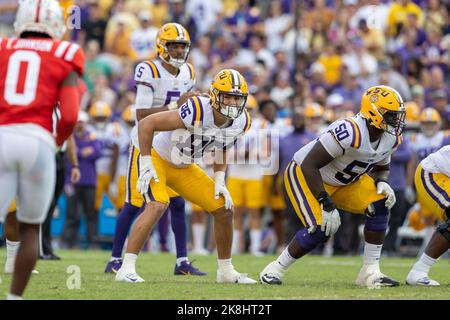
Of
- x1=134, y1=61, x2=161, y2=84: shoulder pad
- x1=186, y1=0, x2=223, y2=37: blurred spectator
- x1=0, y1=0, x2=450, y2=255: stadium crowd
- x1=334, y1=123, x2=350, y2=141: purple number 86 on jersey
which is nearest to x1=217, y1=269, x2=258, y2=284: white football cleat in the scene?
x1=334, y1=123, x2=350, y2=141: purple number 86 on jersey

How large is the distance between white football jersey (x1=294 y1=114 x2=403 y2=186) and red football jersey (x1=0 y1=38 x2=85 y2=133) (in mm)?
2428

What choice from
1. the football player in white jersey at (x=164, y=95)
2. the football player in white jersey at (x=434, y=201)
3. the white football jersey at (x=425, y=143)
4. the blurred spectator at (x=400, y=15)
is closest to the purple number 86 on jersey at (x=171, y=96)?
the football player in white jersey at (x=164, y=95)

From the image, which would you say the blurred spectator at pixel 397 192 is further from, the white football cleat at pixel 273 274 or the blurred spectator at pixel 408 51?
the white football cleat at pixel 273 274

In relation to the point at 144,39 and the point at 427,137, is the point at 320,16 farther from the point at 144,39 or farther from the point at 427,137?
the point at 427,137

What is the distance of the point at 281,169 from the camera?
13445 millimetres

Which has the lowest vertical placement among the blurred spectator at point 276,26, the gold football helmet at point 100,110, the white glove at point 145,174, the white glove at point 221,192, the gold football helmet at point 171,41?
the white glove at point 221,192

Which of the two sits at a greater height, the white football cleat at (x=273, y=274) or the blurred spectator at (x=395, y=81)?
the blurred spectator at (x=395, y=81)

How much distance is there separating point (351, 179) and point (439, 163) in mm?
773

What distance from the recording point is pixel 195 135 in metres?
7.45

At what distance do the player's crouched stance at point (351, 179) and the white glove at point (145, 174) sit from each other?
1.08m

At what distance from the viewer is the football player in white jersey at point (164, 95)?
8461mm

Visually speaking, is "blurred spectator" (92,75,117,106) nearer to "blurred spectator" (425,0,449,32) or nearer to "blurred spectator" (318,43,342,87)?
"blurred spectator" (318,43,342,87)

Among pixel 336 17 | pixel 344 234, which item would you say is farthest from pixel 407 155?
pixel 336 17
